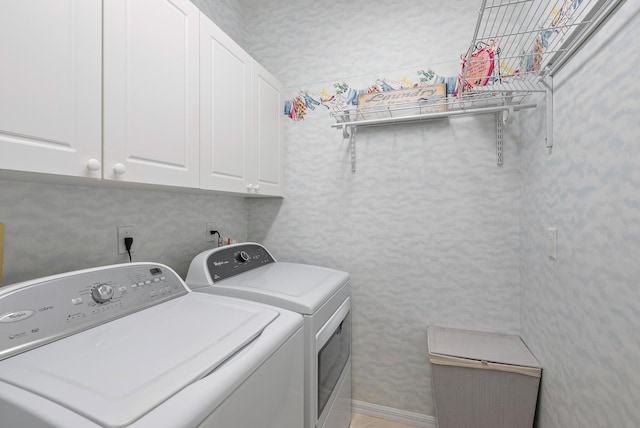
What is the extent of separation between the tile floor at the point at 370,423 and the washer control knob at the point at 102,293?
5.54 ft

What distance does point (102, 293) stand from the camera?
985 mm

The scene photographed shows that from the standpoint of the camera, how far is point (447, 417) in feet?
5.16

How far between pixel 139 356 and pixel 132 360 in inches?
0.8

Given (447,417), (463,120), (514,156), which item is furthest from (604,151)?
(447,417)

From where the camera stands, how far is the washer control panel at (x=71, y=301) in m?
0.78

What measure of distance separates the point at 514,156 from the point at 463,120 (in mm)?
363

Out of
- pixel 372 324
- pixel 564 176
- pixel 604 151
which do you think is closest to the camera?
pixel 604 151

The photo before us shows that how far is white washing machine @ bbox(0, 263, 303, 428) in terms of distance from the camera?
1.82ft

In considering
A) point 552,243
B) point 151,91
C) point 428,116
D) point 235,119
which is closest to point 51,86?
point 151,91

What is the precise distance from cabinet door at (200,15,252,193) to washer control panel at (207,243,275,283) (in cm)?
37

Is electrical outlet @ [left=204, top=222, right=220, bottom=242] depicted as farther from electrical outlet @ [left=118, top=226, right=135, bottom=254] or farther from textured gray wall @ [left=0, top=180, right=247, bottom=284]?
electrical outlet @ [left=118, top=226, right=135, bottom=254]

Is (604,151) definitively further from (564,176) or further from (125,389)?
(125,389)

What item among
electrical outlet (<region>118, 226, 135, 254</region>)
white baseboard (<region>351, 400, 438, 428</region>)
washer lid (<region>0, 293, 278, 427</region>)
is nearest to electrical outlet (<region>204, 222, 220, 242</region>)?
electrical outlet (<region>118, 226, 135, 254</region>)

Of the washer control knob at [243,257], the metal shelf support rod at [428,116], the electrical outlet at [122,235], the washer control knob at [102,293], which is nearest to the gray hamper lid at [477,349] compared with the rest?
the washer control knob at [243,257]
